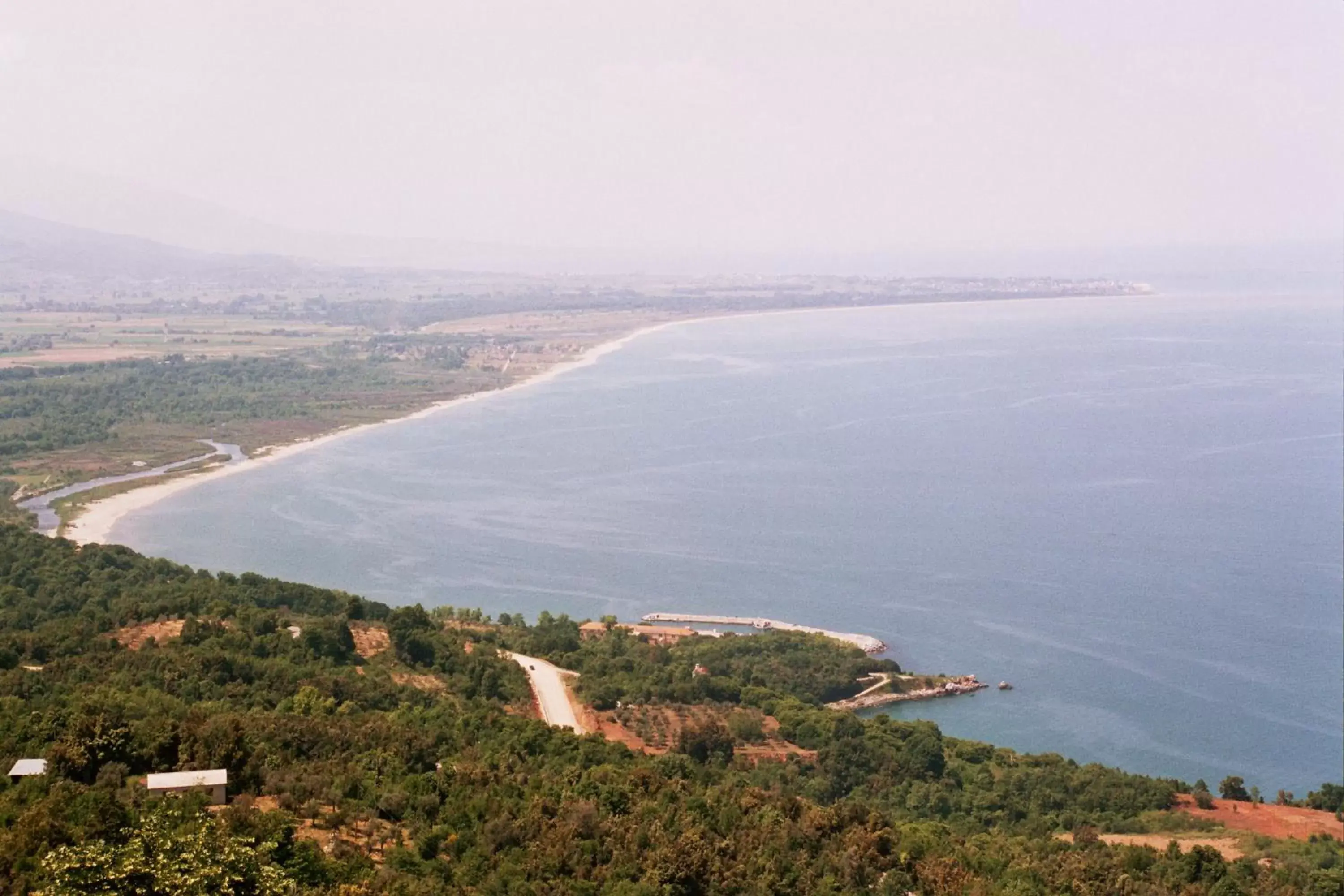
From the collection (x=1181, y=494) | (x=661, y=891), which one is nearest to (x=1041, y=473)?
(x=1181, y=494)

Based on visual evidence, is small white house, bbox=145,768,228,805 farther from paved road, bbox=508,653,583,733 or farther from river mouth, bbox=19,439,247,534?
river mouth, bbox=19,439,247,534

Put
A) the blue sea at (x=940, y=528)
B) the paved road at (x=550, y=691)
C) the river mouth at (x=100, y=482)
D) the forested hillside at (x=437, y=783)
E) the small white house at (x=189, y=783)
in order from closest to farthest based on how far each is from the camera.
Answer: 1. the forested hillside at (x=437, y=783)
2. the small white house at (x=189, y=783)
3. the paved road at (x=550, y=691)
4. the blue sea at (x=940, y=528)
5. the river mouth at (x=100, y=482)

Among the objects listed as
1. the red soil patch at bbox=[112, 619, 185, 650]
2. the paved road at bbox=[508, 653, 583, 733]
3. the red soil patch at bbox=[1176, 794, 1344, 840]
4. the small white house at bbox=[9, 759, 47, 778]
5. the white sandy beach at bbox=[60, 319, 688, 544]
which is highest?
the small white house at bbox=[9, 759, 47, 778]

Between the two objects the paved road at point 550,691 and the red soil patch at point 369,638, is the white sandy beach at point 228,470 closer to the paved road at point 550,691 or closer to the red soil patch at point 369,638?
the red soil patch at point 369,638

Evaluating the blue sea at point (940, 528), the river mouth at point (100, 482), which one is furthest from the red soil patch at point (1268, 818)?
the river mouth at point (100, 482)

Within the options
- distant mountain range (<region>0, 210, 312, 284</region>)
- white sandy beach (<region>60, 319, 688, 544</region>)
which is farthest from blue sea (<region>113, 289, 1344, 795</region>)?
distant mountain range (<region>0, 210, 312, 284</region>)

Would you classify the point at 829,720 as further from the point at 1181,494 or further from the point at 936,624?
the point at 1181,494

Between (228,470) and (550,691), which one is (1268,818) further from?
(228,470)
